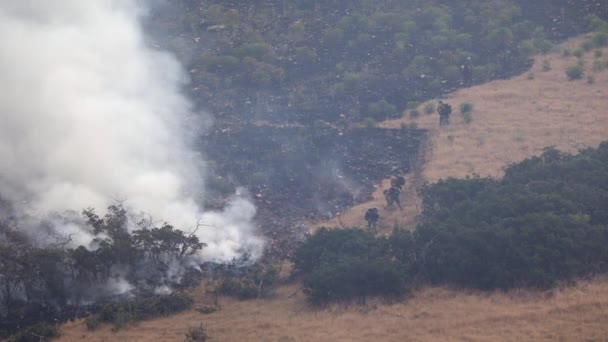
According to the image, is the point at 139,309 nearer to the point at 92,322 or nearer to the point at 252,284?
the point at 92,322

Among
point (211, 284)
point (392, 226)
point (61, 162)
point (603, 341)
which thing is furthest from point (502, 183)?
point (61, 162)

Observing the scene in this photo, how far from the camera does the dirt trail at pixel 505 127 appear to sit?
33.1m

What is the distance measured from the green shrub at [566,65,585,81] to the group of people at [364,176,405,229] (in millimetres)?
15722

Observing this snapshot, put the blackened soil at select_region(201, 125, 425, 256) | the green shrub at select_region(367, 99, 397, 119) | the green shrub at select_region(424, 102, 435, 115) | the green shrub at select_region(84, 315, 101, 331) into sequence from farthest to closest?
the green shrub at select_region(367, 99, 397, 119), the green shrub at select_region(424, 102, 435, 115), the blackened soil at select_region(201, 125, 425, 256), the green shrub at select_region(84, 315, 101, 331)

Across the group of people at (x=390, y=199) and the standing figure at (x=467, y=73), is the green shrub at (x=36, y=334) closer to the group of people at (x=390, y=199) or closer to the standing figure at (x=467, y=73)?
the group of people at (x=390, y=199)

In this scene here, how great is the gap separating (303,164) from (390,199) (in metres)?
6.24

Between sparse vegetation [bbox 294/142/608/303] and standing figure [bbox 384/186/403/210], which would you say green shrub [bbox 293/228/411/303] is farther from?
standing figure [bbox 384/186/403/210]

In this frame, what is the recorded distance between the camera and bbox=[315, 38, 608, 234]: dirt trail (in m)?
33.1

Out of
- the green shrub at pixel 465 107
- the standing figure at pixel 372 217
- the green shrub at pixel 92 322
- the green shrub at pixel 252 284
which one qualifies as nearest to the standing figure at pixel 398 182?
the standing figure at pixel 372 217

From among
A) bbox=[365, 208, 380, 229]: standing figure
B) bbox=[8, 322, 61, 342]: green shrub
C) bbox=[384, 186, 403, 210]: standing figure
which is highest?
bbox=[384, 186, 403, 210]: standing figure

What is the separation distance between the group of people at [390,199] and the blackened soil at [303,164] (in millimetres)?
1831

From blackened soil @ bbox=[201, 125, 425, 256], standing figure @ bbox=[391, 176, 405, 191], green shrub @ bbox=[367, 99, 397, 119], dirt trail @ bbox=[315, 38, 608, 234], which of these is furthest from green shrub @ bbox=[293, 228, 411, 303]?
green shrub @ bbox=[367, 99, 397, 119]

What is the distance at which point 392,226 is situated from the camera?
30203 mm

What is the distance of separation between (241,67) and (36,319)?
25280 mm
